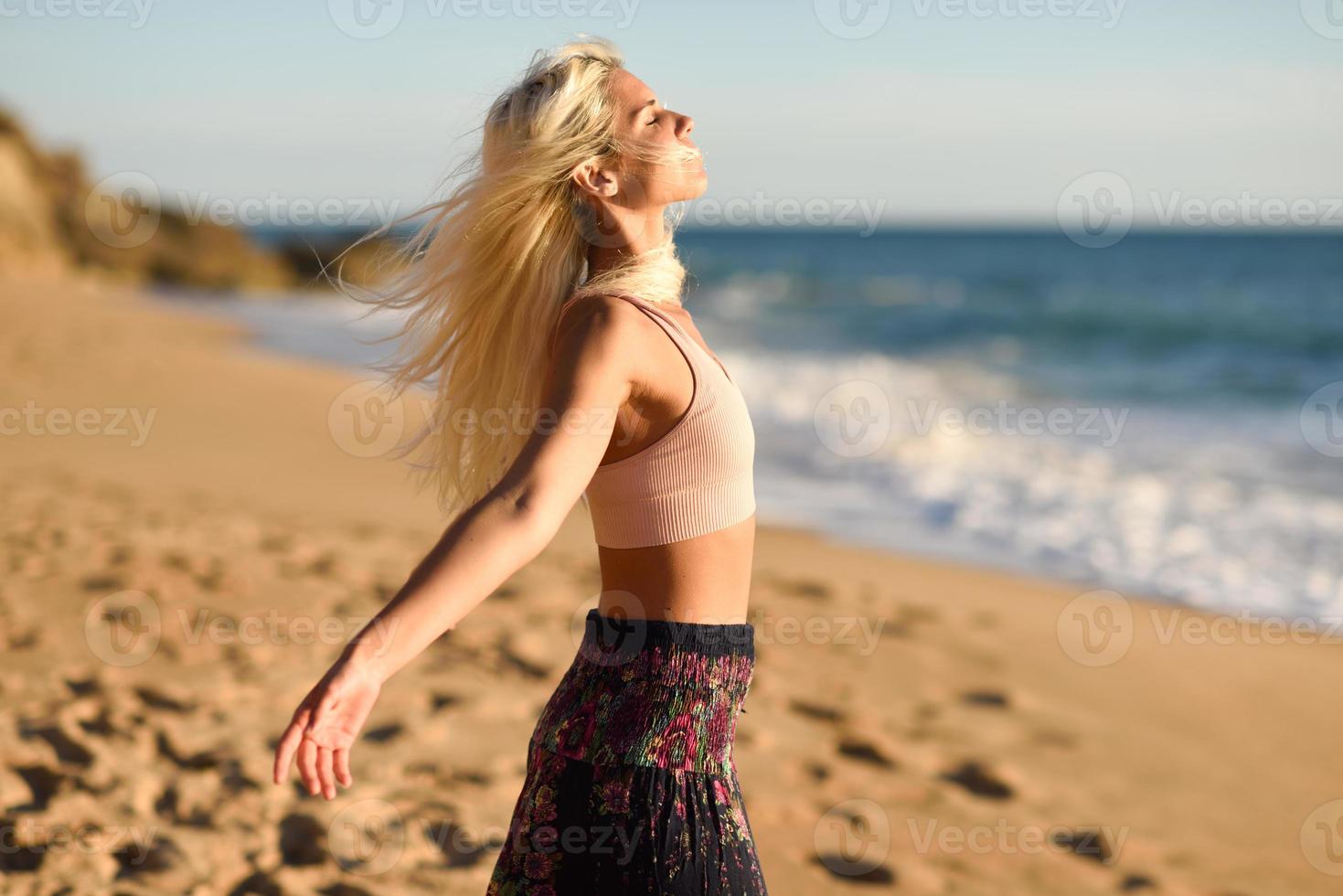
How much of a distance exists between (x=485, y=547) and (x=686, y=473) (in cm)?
43

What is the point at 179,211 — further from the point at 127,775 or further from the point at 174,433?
the point at 127,775

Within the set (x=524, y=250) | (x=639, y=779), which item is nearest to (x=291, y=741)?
(x=639, y=779)

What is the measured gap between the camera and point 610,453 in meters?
1.75

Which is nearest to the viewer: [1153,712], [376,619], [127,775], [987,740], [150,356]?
[376,619]

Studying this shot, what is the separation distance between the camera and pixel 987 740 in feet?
14.5

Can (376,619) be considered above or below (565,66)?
below

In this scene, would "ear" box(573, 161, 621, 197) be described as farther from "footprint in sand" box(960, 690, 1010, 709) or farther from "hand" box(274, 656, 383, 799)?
"footprint in sand" box(960, 690, 1010, 709)

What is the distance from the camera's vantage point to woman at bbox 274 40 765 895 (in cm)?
160

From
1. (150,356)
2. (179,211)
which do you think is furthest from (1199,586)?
(179,211)

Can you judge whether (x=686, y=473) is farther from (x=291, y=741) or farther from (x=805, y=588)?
(x=805, y=588)

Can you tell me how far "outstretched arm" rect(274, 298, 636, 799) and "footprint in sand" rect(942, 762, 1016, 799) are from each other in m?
2.92

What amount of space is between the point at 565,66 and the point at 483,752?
260 centimetres

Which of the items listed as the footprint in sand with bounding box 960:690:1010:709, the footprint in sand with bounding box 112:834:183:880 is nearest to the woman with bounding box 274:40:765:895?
the footprint in sand with bounding box 112:834:183:880

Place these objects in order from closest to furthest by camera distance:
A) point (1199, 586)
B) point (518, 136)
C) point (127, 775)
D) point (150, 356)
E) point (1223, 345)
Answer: point (518, 136)
point (127, 775)
point (1199, 586)
point (150, 356)
point (1223, 345)
